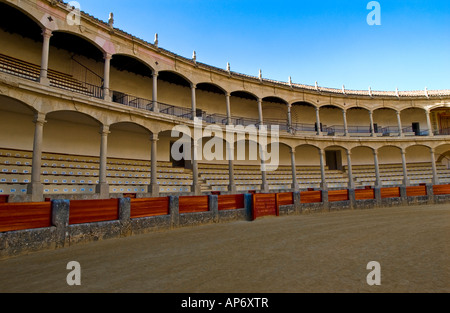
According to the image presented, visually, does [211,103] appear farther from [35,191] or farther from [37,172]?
[35,191]

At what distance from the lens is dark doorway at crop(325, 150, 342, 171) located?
26.0 metres

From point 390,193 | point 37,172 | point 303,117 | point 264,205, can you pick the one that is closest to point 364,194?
point 390,193

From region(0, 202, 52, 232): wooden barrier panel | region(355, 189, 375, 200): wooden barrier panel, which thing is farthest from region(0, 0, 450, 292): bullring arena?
region(355, 189, 375, 200): wooden barrier panel

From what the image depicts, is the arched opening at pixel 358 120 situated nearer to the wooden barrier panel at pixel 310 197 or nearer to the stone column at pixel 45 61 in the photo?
the wooden barrier panel at pixel 310 197

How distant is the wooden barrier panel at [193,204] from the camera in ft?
30.8

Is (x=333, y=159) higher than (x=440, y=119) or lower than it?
lower

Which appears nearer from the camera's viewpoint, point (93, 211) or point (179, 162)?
point (93, 211)

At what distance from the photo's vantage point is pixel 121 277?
3947 mm

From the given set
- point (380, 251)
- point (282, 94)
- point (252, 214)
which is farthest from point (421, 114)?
point (380, 251)

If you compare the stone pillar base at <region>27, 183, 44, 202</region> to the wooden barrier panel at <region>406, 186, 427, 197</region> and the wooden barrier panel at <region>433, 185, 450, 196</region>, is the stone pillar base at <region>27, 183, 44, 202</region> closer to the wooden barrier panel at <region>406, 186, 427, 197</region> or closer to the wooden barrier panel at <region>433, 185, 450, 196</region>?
the wooden barrier panel at <region>406, 186, 427, 197</region>

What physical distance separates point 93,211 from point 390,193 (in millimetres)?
16366

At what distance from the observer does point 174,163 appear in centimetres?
1914

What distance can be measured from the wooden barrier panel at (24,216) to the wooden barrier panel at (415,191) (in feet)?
62.2

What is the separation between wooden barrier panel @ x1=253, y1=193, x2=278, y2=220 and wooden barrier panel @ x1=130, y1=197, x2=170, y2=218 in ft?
13.1
